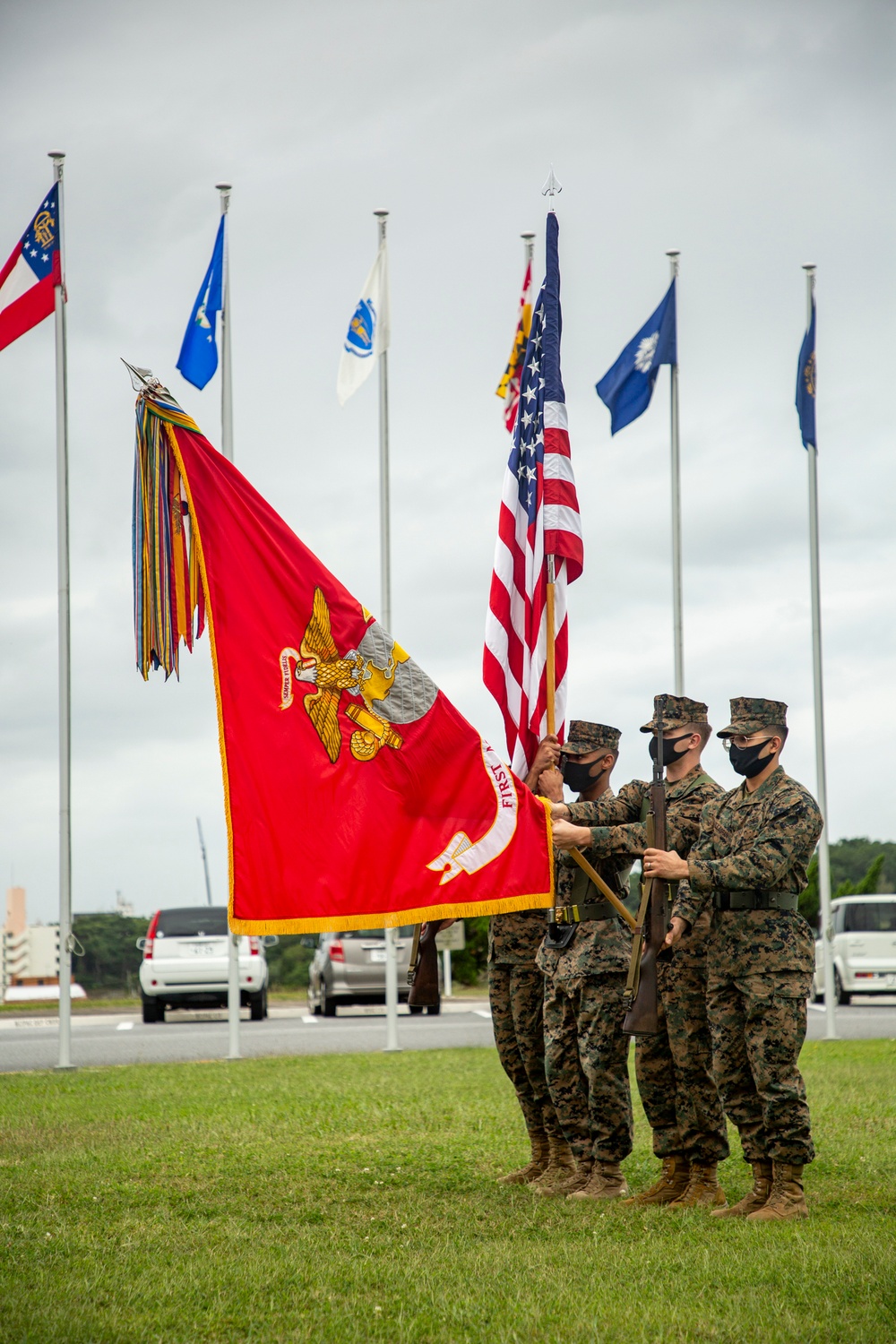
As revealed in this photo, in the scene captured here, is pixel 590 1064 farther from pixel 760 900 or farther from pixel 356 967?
pixel 356 967

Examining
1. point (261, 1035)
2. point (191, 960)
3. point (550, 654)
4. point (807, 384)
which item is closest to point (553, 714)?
point (550, 654)

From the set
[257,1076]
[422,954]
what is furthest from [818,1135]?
[257,1076]

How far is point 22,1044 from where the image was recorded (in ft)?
55.0

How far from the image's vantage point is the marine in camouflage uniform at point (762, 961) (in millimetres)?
6152

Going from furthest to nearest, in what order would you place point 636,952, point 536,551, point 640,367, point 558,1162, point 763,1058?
1. point 640,367
2. point 536,551
3. point 558,1162
4. point 636,952
5. point 763,1058

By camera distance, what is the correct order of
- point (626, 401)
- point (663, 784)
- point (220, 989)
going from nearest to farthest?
A: point (663, 784) < point (626, 401) < point (220, 989)

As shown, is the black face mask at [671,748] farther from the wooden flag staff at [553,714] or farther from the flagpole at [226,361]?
the flagpole at [226,361]

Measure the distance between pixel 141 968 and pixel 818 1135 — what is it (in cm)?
1245

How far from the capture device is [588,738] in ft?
23.7

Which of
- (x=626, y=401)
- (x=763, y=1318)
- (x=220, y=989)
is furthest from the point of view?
(x=220, y=989)

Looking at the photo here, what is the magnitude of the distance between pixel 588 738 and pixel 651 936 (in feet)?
3.96

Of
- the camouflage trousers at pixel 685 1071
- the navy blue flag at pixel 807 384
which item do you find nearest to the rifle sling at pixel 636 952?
the camouflage trousers at pixel 685 1071

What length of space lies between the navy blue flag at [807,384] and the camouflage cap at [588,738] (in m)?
9.88

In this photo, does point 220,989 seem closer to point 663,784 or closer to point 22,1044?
point 22,1044
